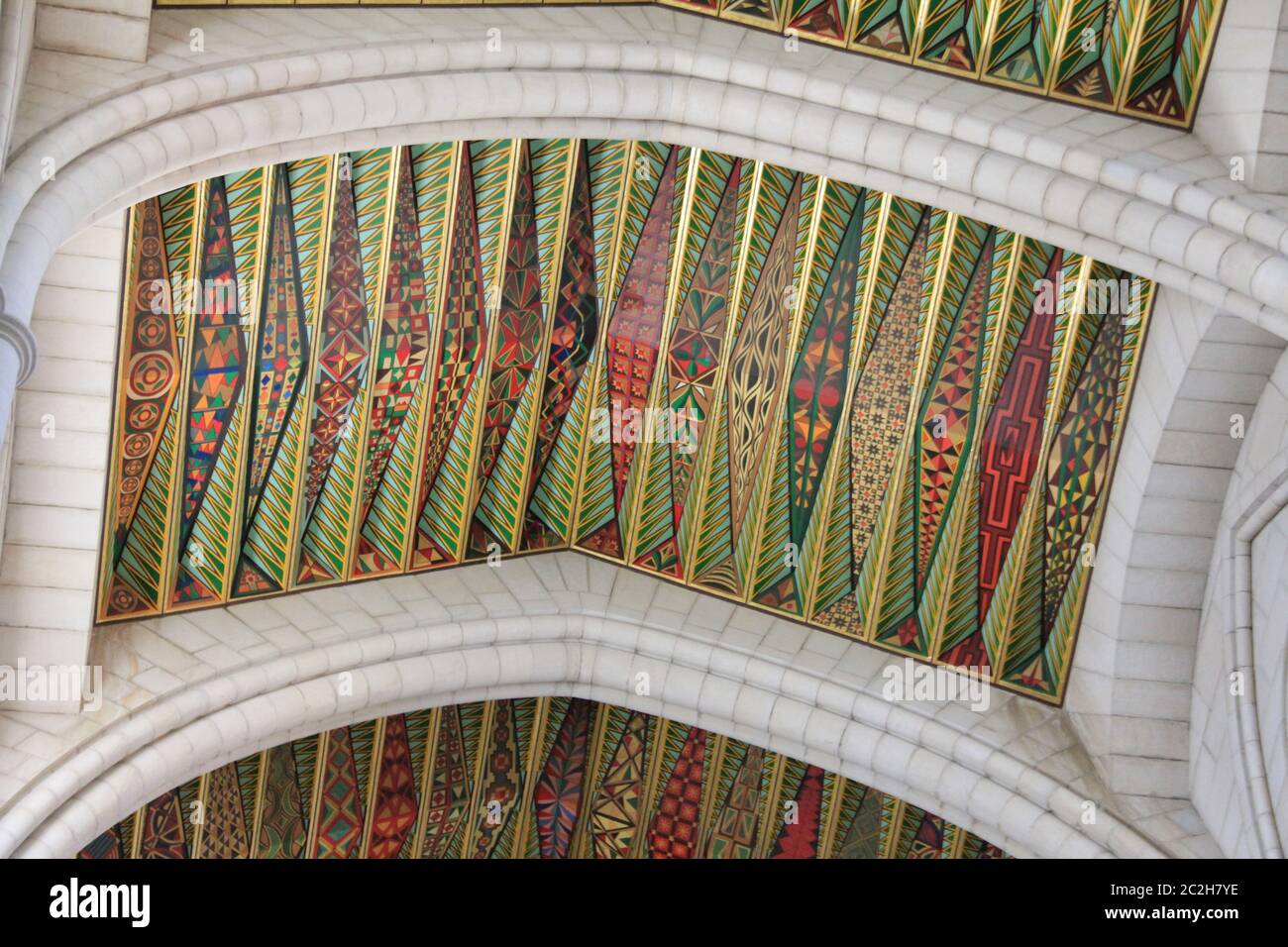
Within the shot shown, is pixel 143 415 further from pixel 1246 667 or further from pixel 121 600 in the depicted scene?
pixel 1246 667

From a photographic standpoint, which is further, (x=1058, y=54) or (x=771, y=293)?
(x=771, y=293)

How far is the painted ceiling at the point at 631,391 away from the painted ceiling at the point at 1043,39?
81 cm

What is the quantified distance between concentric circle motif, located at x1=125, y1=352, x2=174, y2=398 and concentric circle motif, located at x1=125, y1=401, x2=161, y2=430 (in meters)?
0.05

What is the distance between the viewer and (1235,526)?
9906mm

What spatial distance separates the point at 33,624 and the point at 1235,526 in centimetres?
575

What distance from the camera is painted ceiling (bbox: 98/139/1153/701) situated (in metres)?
9.85

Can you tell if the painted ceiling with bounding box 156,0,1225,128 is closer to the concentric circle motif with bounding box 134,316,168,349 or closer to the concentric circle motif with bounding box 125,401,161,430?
the concentric circle motif with bounding box 134,316,168,349

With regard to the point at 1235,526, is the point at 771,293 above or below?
above

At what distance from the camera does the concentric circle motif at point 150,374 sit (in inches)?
375
